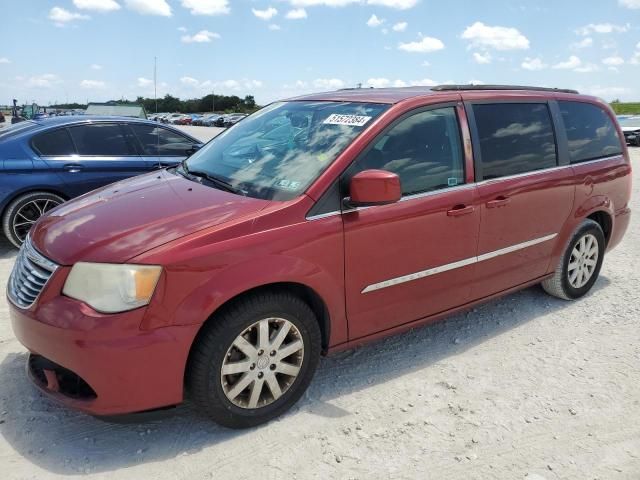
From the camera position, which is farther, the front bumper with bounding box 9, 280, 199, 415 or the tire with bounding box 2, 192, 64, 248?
the tire with bounding box 2, 192, 64, 248

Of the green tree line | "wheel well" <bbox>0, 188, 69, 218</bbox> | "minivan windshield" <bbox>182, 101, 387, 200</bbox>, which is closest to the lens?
"minivan windshield" <bbox>182, 101, 387, 200</bbox>

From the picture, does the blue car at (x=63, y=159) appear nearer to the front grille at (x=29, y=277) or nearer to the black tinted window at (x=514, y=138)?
the front grille at (x=29, y=277)

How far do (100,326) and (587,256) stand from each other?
3961 mm

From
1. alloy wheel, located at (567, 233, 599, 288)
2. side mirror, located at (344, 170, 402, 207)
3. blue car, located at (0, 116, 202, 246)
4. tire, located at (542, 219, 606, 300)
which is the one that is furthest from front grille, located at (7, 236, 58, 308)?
alloy wheel, located at (567, 233, 599, 288)

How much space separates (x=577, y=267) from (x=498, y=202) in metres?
1.42

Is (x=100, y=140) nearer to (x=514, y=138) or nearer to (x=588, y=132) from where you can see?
(x=514, y=138)

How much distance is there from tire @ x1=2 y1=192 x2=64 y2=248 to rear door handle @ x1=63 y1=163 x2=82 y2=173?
328 mm

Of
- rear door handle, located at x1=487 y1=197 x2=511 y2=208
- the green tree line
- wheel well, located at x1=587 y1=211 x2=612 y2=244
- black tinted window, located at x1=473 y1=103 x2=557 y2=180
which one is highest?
the green tree line

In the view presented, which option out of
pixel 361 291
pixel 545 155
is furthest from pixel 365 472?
pixel 545 155

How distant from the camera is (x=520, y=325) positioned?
163 inches

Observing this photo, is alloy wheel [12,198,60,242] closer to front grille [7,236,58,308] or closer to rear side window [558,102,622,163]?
front grille [7,236,58,308]

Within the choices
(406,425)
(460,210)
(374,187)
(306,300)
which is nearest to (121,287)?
(306,300)

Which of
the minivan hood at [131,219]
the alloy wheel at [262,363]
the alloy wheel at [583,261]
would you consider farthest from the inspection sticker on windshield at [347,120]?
the alloy wheel at [583,261]

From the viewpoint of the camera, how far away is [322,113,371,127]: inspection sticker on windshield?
10.3 feet
